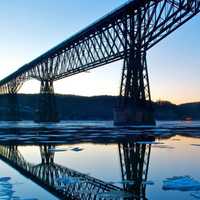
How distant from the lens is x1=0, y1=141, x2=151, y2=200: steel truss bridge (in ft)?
22.4

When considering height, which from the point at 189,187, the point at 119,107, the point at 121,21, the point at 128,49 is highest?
the point at 121,21

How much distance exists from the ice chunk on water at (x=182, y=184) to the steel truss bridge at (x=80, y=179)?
1.48 feet

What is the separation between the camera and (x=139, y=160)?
451 inches

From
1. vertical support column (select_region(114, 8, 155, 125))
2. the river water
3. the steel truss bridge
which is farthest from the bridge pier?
the steel truss bridge

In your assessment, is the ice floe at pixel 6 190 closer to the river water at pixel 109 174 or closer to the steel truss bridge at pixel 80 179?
the river water at pixel 109 174

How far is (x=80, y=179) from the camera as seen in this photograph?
8.34 metres

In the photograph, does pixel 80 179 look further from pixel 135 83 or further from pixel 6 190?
pixel 135 83

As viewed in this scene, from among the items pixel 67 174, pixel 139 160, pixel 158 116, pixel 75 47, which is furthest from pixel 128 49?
pixel 158 116

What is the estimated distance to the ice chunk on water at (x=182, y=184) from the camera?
736 centimetres

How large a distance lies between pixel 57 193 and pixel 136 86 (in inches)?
1289

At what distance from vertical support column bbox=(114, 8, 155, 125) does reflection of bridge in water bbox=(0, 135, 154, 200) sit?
2694cm

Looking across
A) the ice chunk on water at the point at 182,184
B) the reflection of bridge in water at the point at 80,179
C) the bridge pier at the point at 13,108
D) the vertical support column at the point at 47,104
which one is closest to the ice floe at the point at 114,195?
the reflection of bridge in water at the point at 80,179

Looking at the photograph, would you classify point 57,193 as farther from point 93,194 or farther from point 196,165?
point 196,165

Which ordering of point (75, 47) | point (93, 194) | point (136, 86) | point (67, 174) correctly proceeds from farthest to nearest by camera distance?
point (75, 47) → point (136, 86) → point (67, 174) → point (93, 194)
